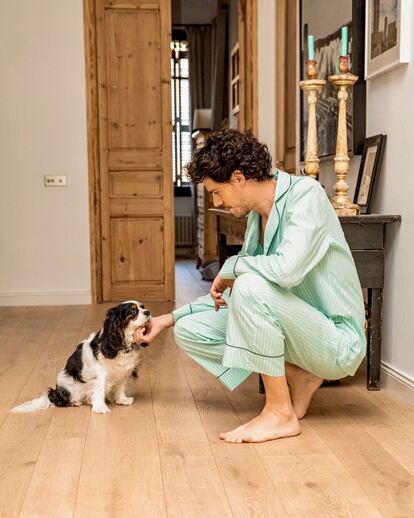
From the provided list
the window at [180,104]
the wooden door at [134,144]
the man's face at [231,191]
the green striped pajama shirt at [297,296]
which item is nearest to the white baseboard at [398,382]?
the green striped pajama shirt at [297,296]

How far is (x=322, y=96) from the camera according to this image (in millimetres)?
3881

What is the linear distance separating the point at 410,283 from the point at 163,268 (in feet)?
10.5

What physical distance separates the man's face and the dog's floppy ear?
58cm

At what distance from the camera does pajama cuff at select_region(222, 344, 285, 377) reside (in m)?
2.38

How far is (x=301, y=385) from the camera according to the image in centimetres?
266

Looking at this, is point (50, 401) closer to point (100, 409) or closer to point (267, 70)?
point (100, 409)

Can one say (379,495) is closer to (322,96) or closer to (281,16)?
(322,96)

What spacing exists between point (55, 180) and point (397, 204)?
3.26 metres

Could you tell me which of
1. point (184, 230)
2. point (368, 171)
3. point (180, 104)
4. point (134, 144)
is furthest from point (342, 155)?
point (180, 104)

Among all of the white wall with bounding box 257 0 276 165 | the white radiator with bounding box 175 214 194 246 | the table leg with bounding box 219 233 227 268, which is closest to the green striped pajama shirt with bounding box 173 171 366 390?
the table leg with bounding box 219 233 227 268

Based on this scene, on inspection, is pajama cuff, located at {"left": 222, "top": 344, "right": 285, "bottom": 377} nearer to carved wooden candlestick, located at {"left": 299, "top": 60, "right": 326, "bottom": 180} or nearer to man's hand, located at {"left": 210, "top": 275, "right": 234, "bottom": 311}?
man's hand, located at {"left": 210, "top": 275, "right": 234, "bottom": 311}

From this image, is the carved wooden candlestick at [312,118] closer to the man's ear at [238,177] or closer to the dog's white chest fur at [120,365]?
the man's ear at [238,177]

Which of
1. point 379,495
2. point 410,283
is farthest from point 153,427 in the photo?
point 410,283

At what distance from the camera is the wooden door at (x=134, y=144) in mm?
5738
